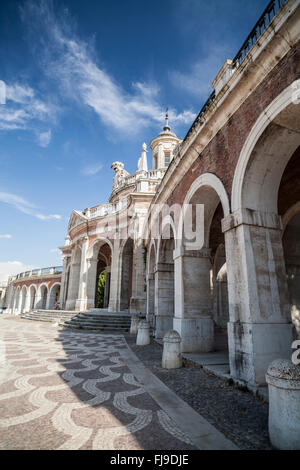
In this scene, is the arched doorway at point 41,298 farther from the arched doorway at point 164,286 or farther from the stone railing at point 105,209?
the arched doorway at point 164,286

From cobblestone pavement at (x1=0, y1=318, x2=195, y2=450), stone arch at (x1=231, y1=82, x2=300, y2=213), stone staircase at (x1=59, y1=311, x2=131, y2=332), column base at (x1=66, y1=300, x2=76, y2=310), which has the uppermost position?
stone arch at (x1=231, y1=82, x2=300, y2=213)

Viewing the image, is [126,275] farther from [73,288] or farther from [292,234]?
[292,234]

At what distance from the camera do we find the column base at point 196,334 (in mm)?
6445

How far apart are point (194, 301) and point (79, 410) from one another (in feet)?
14.2

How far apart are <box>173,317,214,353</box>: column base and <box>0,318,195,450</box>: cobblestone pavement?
73.1 inches

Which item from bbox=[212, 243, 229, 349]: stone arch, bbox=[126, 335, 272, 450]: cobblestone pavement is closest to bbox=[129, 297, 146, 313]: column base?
bbox=[212, 243, 229, 349]: stone arch

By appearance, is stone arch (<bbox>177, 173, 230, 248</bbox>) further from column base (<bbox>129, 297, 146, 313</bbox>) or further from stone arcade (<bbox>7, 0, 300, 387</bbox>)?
column base (<bbox>129, 297, 146, 313</bbox>)

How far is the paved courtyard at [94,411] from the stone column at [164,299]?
4.04 m

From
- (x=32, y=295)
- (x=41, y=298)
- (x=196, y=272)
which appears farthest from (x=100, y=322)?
(x=32, y=295)

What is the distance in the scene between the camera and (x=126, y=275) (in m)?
17.9

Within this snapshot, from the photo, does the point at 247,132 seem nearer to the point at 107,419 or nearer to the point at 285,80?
the point at 285,80

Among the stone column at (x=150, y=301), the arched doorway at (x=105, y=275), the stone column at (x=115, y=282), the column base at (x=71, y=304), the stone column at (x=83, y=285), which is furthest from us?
the arched doorway at (x=105, y=275)

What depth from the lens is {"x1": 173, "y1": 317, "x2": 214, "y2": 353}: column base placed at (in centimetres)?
645

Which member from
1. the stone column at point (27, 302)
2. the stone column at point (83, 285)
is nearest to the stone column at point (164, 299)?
the stone column at point (83, 285)
